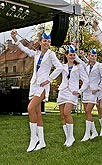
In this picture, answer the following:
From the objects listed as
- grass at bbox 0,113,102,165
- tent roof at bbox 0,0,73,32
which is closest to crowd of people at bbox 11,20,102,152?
Answer: grass at bbox 0,113,102,165

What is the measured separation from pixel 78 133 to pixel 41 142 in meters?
1.91

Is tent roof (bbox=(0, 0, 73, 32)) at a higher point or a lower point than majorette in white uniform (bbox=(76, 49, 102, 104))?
higher

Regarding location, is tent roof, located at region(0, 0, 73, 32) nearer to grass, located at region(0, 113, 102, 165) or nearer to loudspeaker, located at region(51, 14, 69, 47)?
loudspeaker, located at region(51, 14, 69, 47)

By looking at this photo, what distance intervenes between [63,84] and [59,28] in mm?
5812

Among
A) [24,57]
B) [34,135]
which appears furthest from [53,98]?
[34,135]

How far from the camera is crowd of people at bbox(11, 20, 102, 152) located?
529cm

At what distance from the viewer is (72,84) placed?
586cm

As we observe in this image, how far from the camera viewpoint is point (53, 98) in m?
30.1

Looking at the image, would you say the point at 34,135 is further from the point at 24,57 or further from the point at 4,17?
the point at 24,57

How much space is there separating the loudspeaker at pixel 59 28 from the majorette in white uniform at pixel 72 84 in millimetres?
5640

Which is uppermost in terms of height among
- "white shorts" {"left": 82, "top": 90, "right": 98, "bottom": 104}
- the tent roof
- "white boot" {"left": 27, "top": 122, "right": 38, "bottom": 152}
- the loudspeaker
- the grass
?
the tent roof

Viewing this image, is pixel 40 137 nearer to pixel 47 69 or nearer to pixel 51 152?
pixel 51 152

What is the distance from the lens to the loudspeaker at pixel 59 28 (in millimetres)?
11438

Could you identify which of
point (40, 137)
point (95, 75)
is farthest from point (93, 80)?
point (40, 137)
